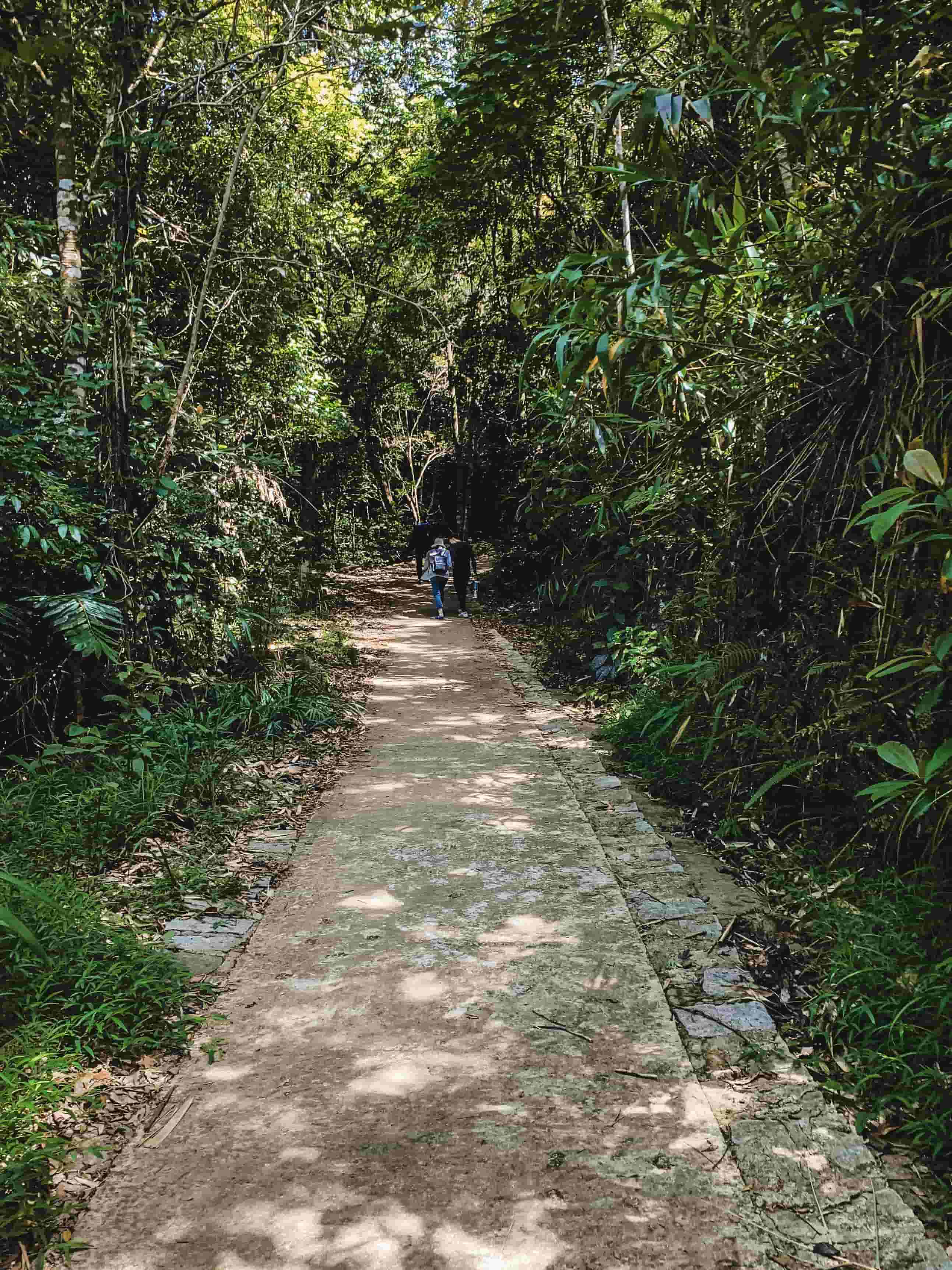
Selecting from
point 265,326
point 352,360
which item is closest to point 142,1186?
point 265,326

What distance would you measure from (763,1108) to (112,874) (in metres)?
3.09

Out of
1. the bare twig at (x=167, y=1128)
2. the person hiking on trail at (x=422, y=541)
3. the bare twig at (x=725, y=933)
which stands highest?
the person hiking on trail at (x=422, y=541)

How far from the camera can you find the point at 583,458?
8.52 metres

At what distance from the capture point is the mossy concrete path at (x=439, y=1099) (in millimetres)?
2236

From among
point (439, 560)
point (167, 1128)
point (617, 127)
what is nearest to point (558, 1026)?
point (167, 1128)

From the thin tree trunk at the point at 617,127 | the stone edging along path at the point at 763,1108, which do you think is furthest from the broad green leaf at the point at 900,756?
the thin tree trunk at the point at 617,127

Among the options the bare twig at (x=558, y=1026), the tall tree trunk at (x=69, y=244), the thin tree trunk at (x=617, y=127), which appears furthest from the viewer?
the thin tree trunk at (x=617, y=127)

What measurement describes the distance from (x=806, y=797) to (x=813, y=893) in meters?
0.82

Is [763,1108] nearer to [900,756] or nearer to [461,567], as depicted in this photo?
[900,756]

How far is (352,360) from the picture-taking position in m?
17.7

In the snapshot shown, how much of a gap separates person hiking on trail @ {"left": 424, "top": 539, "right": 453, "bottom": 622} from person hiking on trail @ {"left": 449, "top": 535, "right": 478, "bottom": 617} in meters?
0.12

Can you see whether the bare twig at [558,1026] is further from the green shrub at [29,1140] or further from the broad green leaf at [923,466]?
the broad green leaf at [923,466]

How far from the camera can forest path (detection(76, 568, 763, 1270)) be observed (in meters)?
2.24

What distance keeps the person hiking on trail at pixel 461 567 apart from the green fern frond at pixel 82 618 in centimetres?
1007
